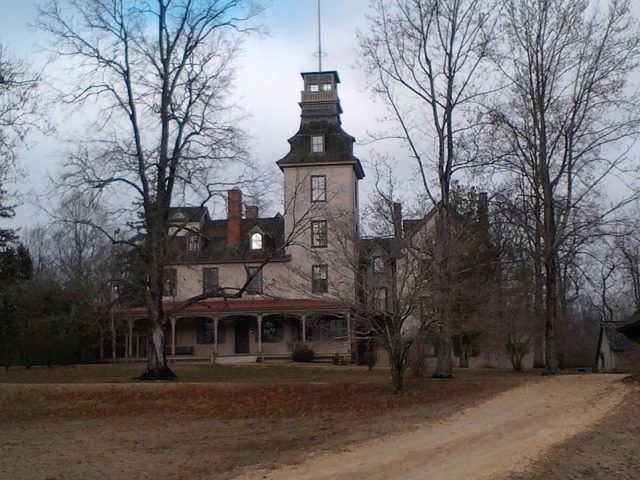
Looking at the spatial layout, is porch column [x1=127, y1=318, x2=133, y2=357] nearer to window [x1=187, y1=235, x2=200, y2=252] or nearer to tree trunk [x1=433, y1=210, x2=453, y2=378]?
window [x1=187, y1=235, x2=200, y2=252]

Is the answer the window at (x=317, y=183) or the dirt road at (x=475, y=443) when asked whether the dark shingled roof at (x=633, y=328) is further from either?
the window at (x=317, y=183)

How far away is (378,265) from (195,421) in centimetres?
643

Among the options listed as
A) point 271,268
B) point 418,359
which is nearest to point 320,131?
point 271,268

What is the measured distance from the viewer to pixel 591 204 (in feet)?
89.5

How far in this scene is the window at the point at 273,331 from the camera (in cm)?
4428

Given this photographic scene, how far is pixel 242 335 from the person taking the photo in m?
45.1

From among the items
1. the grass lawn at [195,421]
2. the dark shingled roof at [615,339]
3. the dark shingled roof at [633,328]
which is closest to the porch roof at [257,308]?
the grass lawn at [195,421]

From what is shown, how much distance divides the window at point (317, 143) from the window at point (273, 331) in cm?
1002

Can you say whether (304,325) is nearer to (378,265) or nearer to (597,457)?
(378,265)

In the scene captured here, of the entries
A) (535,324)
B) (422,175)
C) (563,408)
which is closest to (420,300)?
(563,408)

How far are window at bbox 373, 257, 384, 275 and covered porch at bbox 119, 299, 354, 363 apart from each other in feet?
62.2

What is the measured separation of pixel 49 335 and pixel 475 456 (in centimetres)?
3143

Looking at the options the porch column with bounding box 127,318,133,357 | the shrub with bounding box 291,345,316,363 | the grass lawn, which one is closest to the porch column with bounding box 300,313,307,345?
the shrub with bounding box 291,345,316,363

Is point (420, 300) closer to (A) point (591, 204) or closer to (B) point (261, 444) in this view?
(B) point (261, 444)
